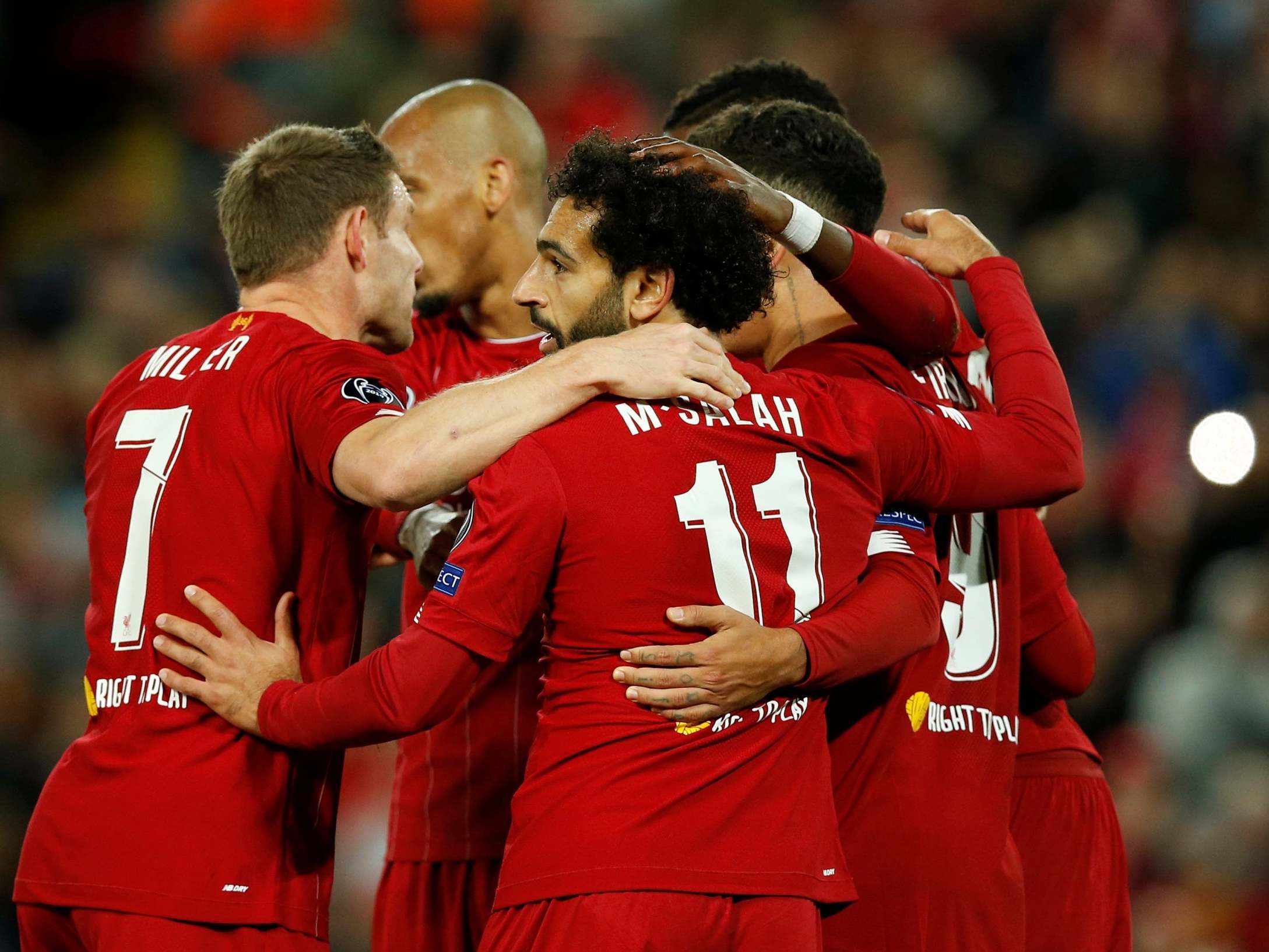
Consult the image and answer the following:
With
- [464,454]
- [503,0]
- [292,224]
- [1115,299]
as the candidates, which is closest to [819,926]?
[464,454]

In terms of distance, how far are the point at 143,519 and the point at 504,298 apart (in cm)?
153

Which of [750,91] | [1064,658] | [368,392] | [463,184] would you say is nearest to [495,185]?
[463,184]

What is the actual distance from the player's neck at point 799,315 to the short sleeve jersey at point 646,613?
71cm

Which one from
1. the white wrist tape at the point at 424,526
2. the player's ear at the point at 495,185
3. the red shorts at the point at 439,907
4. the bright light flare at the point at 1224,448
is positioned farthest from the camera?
the bright light flare at the point at 1224,448

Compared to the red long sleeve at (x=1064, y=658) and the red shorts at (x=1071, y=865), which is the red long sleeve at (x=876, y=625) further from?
the red shorts at (x=1071, y=865)

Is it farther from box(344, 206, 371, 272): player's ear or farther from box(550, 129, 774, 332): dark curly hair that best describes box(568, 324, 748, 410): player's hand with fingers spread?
box(344, 206, 371, 272): player's ear

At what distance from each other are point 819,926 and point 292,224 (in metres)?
1.86

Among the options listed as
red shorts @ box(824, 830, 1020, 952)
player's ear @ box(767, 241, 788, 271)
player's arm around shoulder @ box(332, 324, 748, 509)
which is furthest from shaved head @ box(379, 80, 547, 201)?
red shorts @ box(824, 830, 1020, 952)

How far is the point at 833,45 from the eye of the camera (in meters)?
9.62

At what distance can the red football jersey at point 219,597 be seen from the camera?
305 centimetres

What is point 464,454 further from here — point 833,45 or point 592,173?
point 833,45

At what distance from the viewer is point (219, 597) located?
3.15 meters

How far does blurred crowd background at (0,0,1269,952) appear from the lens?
7164 millimetres

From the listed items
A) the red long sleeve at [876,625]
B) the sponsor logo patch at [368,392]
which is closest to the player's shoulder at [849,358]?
the red long sleeve at [876,625]
